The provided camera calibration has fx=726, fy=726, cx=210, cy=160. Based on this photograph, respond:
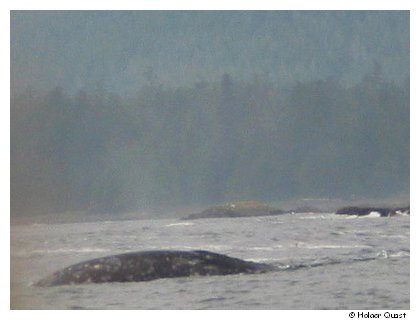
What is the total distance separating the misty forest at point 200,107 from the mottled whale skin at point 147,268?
0.34 m

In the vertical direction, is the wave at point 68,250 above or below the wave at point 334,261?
above

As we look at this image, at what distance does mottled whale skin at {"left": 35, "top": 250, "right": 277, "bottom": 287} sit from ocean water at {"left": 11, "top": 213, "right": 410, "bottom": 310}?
37 mm

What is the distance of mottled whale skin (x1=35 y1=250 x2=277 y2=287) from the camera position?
4641 mm

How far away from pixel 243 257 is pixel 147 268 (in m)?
0.62

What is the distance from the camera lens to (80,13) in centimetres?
481

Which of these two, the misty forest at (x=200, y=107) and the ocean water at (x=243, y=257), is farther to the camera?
the misty forest at (x=200, y=107)

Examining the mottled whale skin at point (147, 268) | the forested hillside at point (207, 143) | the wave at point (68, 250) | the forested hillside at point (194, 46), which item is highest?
the forested hillside at point (194, 46)

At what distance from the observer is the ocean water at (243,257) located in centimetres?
459

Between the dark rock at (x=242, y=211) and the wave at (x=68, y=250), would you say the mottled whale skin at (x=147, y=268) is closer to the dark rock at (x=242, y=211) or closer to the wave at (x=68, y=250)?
the wave at (x=68, y=250)

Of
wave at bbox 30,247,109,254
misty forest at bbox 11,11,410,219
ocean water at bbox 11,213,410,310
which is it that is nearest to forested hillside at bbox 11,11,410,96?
misty forest at bbox 11,11,410,219

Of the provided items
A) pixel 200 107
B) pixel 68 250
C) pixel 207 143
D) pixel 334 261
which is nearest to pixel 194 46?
pixel 200 107

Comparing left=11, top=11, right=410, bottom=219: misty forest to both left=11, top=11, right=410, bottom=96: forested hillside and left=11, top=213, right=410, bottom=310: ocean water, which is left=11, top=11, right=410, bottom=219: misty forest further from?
left=11, top=213, right=410, bottom=310: ocean water

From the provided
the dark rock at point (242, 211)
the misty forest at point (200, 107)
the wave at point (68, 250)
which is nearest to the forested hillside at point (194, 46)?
the misty forest at point (200, 107)
